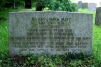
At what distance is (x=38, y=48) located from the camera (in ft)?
24.8

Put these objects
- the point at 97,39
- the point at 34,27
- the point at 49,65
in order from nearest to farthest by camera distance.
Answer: the point at 49,65, the point at 34,27, the point at 97,39

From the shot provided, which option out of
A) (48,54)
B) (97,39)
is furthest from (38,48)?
(97,39)

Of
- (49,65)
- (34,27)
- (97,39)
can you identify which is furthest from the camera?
(97,39)

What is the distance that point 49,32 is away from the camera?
24.6 ft

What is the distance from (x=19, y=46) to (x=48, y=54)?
743 millimetres

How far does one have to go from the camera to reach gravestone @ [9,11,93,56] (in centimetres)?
746

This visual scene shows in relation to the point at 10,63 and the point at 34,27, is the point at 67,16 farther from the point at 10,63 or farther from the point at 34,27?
the point at 10,63

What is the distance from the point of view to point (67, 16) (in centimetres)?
750

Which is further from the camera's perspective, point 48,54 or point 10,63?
point 48,54

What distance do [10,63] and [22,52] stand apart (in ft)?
2.22

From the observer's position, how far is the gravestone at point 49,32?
7.46 metres

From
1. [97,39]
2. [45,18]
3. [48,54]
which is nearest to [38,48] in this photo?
[48,54]

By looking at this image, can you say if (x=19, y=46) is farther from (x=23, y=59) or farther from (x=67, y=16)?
(x=67, y=16)

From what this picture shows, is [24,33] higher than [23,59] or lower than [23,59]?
higher
